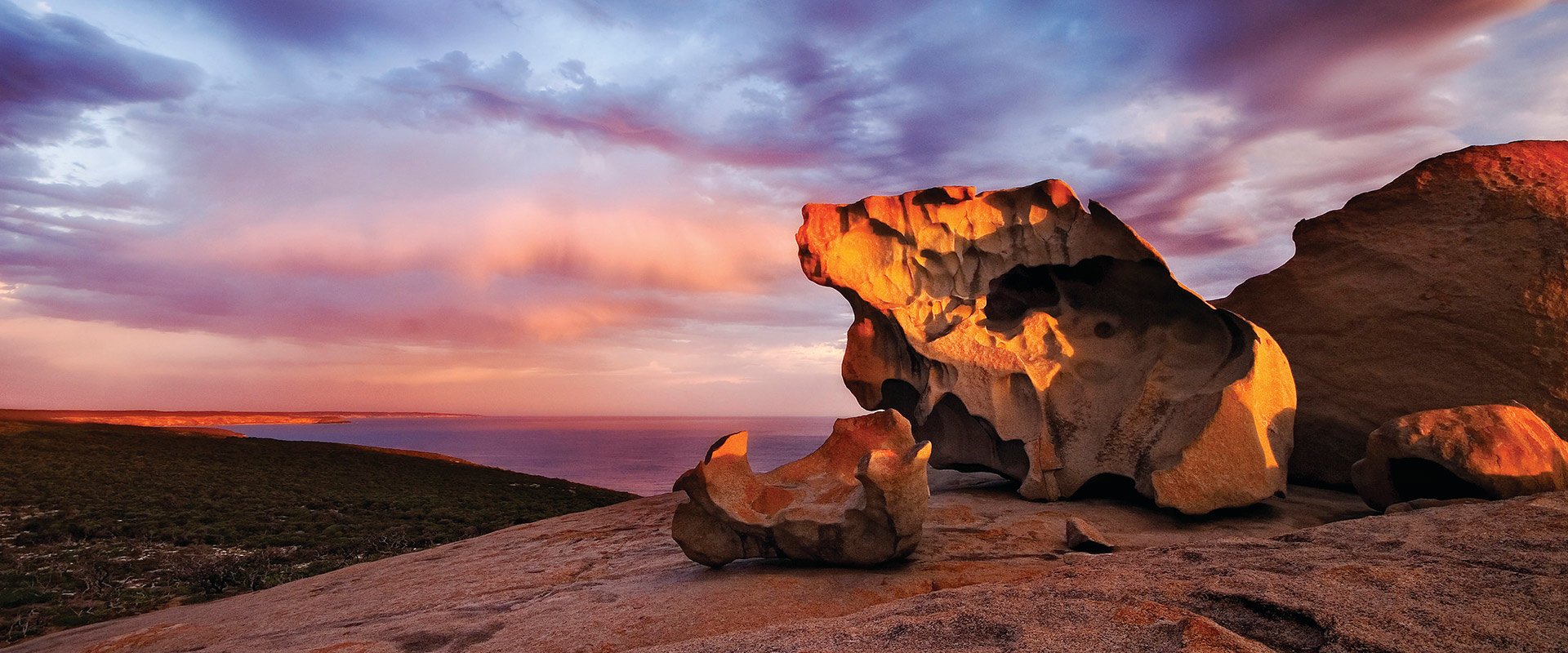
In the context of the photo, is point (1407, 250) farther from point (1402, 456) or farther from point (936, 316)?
point (936, 316)

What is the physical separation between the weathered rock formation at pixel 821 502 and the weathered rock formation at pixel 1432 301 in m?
6.18

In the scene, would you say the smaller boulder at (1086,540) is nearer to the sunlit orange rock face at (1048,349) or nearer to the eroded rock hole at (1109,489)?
the sunlit orange rock face at (1048,349)

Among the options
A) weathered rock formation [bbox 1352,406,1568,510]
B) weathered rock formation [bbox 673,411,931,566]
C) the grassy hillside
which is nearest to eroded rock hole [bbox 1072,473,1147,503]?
weathered rock formation [bbox 1352,406,1568,510]

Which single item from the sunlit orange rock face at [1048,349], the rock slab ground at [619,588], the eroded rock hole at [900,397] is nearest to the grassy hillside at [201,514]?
the rock slab ground at [619,588]

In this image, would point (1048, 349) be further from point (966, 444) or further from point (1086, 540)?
point (1086, 540)

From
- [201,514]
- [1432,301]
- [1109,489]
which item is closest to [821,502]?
[1109,489]

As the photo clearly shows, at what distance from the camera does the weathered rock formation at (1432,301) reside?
8117 millimetres

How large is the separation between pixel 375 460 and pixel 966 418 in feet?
78.8

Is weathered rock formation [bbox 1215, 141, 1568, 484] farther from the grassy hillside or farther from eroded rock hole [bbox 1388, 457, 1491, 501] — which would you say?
the grassy hillside

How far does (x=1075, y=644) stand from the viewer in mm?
2850

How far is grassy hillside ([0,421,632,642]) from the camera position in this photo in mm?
9734

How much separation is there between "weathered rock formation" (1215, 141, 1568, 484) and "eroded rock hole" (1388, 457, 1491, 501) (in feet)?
6.84

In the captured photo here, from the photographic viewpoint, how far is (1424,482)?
6648 millimetres

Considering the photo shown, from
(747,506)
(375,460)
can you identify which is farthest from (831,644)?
(375,460)
